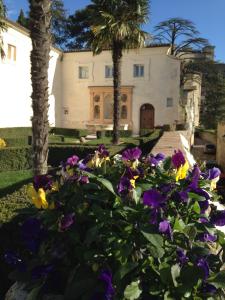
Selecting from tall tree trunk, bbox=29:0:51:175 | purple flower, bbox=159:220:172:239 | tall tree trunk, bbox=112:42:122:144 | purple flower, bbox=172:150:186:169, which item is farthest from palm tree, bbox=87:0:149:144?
purple flower, bbox=159:220:172:239

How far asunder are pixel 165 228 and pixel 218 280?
1.13ft

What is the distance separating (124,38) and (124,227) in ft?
50.6

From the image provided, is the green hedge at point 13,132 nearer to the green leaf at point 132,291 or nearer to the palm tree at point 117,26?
the palm tree at point 117,26

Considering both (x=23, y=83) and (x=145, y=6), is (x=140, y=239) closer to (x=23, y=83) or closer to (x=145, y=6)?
(x=145, y=6)

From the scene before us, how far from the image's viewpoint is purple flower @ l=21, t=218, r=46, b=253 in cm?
199

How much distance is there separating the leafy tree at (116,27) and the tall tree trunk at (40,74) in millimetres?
10904

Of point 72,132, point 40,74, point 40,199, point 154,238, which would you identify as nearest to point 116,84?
point 72,132

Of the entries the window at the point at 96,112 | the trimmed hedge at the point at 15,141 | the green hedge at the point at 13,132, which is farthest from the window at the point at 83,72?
the trimmed hedge at the point at 15,141

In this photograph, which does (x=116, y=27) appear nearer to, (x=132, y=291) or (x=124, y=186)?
(x=124, y=186)

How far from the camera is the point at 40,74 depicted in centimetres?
545

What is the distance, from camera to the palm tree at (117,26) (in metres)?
16.0

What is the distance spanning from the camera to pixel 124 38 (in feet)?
53.8

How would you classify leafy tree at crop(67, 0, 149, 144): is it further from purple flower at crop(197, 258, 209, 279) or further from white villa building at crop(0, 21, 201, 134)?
purple flower at crop(197, 258, 209, 279)

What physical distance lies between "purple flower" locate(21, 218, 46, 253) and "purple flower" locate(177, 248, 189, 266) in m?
0.69
